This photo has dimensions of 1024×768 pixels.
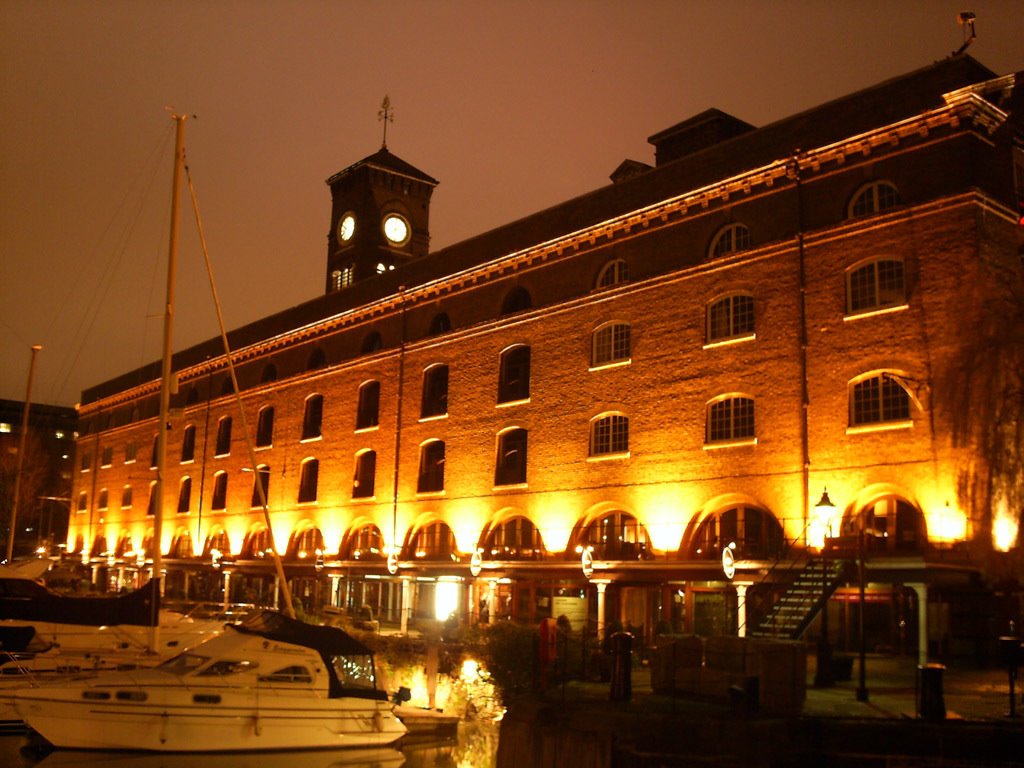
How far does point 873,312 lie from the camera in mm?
26656

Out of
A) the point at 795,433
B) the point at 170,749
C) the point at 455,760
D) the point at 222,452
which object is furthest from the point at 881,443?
the point at 222,452

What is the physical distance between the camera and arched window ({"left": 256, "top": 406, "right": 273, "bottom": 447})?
2082 inches

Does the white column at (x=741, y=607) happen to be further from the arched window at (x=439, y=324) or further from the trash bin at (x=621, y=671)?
the arched window at (x=439, y=324)

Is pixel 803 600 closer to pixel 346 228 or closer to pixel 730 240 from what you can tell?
pixel 730 240

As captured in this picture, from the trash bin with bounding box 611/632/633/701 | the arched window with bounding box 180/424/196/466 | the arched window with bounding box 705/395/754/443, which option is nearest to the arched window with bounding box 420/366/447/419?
the arched window with bounding box 705/395/754/443

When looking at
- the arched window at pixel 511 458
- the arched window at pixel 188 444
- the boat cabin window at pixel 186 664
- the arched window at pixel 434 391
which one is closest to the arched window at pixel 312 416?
the arched window at pixel 434 391

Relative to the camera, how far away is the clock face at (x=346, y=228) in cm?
6425

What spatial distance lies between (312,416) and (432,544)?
12.2 metres

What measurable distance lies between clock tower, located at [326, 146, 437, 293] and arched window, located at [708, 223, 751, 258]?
1339 inches

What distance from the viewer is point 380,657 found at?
105 ft

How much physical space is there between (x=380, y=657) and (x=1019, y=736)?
2058 cm

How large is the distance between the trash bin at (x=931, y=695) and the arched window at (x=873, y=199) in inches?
551

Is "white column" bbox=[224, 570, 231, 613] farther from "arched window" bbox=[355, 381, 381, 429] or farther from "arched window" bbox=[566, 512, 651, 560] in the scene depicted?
"arched window" bbox=[566, 512, 651, 560]

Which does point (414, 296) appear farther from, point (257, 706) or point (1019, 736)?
point (1019, 736)
